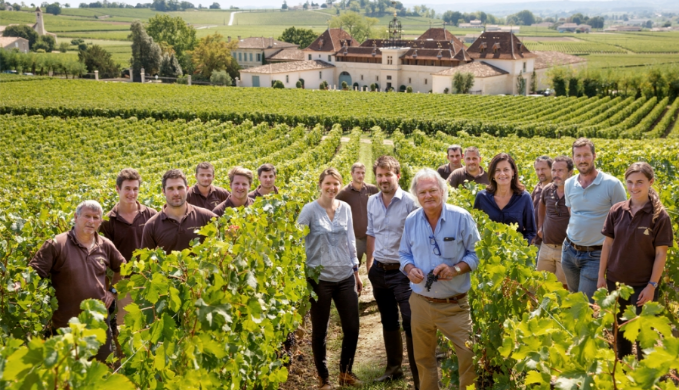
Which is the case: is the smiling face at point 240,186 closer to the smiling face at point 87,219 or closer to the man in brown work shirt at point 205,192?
the man in brown work shirt at point 205,192

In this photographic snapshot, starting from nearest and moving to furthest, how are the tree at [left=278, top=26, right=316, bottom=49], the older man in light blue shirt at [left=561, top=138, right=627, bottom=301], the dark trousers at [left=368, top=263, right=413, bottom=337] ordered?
the dark trousers at [left=368, top=263, right=413, bottom=337] → the older man in light blue shirt at [left=561, top=138, right=627, bottom=301] → the tree at [left=278, top=26, right=316, bottom=49]

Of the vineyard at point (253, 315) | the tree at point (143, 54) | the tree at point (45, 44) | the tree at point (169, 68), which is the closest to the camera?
the vineyard at point (253, 315)

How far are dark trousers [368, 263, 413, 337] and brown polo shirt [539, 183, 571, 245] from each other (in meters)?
1.95

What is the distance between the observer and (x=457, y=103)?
51.0m

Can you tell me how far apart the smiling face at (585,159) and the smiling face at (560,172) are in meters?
0.61

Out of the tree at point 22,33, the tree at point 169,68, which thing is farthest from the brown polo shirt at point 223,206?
the tree at point 22,33

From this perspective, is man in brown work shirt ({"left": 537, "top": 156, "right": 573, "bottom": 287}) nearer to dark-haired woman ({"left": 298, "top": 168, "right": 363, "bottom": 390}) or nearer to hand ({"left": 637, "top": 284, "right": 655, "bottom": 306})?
hand ({"left": 637, "top": 284, "right": 655, "bottom": 306})

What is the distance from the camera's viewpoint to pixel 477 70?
69.4m

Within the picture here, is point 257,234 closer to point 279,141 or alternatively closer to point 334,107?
point 279,141

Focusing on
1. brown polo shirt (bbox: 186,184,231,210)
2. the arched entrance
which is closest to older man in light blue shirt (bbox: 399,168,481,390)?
brown polo shirt (bbox: 186,184,231,210)

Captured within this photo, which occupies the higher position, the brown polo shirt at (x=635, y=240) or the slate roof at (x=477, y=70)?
the slate roof at (x=477, y=70)

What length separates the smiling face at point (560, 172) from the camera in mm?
6527

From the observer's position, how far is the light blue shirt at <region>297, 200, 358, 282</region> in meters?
5.77

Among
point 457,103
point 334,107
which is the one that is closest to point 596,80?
point 457,103
